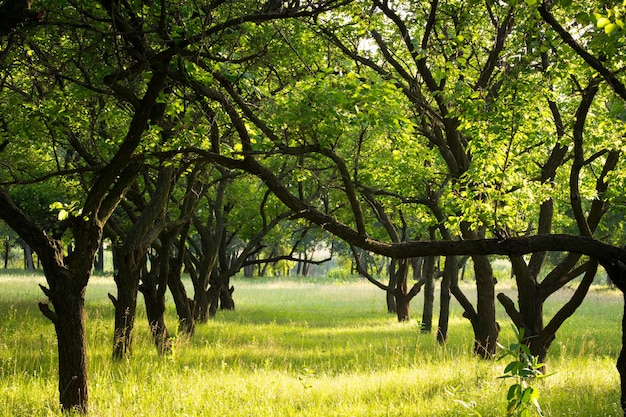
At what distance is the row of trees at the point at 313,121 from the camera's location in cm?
660

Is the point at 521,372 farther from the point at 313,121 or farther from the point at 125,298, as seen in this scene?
the point at 125,298

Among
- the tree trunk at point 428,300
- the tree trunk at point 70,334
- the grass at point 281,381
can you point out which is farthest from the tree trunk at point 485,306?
the tree trunk at point 70,334

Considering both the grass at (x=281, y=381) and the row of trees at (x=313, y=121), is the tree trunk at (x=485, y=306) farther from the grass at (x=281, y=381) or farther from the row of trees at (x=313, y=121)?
the grass at (x=281, y=381)

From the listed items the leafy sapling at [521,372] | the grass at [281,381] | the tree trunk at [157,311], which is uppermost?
the leafy sapling at [521,372]

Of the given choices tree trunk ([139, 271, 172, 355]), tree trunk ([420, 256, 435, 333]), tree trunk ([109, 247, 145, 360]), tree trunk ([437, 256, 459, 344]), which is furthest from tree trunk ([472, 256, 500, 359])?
tree trunk ([109, 247, 145, 360])

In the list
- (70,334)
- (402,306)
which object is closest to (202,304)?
(402,306)

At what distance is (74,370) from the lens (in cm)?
750

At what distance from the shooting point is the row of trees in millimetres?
6598

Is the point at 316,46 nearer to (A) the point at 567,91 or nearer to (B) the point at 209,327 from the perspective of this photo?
(A) the point at 567,91

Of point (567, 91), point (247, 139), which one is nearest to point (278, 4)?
point (247, 139)

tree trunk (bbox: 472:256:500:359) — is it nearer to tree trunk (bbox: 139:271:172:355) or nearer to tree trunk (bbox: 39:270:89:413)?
tree trunk (bbox: 139:271:172:355)

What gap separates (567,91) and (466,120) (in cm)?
383

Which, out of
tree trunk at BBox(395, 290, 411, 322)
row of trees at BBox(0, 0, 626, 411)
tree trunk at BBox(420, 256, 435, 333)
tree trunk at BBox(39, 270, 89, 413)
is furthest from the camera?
tree trunk at BBox(395, 290, 411, 322)

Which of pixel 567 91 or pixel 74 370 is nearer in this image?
pixel 74 370
